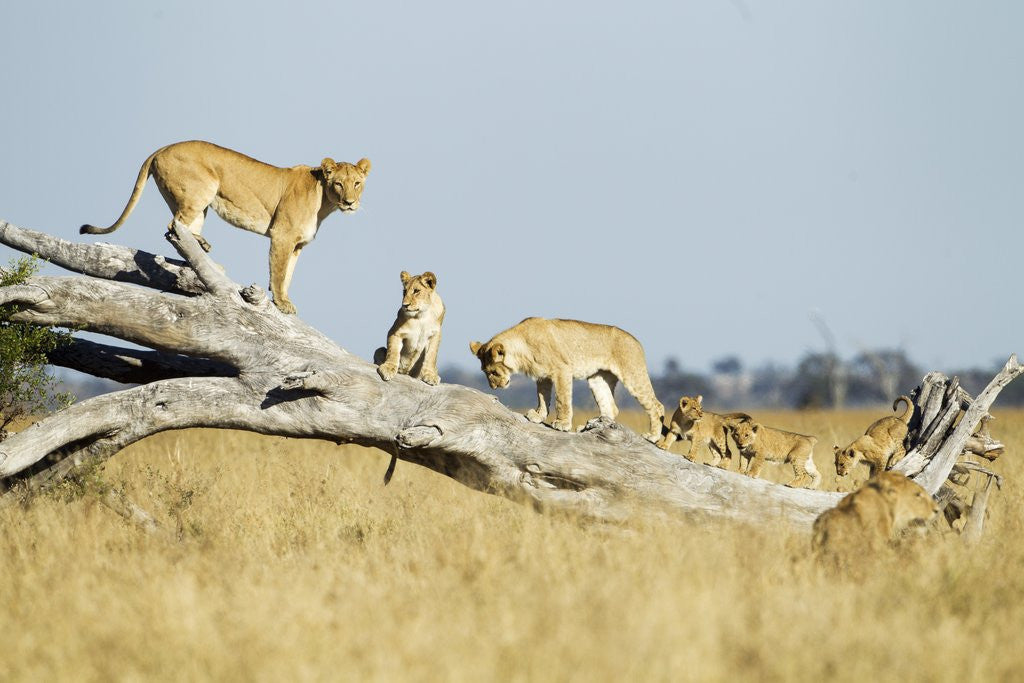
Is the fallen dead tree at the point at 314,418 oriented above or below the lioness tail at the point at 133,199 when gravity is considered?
below

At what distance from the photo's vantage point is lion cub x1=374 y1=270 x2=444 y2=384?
8.88m

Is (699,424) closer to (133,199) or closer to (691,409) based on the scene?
(691,409)

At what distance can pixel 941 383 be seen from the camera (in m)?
9.26

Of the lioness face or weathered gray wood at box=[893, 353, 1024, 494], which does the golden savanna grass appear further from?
weathered gray wood at box=[893, 353, 1024, 494]

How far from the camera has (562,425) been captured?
890cm

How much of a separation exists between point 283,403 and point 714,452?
5704 millimetres

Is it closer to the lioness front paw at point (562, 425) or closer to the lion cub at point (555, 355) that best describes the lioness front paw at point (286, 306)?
the lion cub at point (555, 355)

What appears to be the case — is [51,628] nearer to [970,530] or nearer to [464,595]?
[464,595]

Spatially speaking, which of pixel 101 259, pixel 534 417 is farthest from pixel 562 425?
pixel 101 259

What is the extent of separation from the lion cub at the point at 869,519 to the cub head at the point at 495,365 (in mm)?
3605

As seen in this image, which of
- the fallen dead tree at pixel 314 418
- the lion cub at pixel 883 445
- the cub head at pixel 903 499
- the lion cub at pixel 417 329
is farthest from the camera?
the lion cub at pixel 883 445

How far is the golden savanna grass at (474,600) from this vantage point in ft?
16.7

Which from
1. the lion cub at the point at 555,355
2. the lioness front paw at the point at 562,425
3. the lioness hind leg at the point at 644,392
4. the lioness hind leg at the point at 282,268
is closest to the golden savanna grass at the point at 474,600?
the lioness front paw at the point at 562,425

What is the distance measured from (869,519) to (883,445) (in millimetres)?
2913
